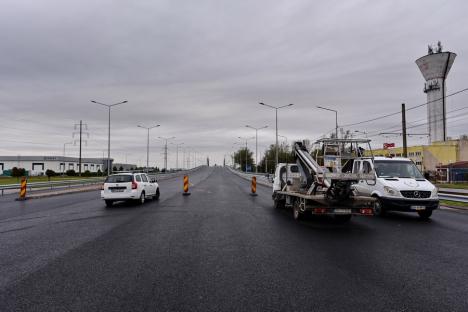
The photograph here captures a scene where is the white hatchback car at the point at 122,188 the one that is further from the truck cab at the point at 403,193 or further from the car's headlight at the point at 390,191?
the car's headlight at the point at 390,191

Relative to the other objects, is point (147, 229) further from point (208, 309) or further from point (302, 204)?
point (208, 309)

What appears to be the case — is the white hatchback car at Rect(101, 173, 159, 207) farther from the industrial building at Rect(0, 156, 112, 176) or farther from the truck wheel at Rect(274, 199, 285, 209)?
the industrial building at Rect(0, 156, 112, 176)

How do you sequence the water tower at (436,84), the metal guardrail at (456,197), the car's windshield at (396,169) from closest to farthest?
the car's windshield at (396,169) → the metal guardrail at (456,197) → the water tower at (436,84)

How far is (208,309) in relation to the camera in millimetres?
4160

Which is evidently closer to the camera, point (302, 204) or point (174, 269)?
point (174, 269)

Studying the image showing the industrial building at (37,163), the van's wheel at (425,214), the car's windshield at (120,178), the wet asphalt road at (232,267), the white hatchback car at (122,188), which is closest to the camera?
the wet asphalt road at (232,267)

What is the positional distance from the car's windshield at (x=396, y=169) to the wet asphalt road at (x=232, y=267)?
105 inches

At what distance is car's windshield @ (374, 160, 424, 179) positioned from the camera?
1301cm

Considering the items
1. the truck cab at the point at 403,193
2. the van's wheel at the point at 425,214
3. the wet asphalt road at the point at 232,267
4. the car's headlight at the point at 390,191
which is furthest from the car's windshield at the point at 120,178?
the van's wheel at the point at 425,214

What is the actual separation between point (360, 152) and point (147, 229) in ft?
21.7

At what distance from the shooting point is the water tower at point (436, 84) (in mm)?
73688

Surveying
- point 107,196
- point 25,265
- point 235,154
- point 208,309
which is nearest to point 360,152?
point 208,309

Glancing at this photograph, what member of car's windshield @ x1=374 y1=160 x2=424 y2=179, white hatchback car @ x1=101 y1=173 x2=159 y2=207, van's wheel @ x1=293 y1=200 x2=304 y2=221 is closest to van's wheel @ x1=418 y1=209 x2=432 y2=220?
car's windshield @ x1=374 y1=160 x2=424 y2=179

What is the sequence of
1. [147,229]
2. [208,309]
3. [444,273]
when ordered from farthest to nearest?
[147,229], [444,273], [208,309]
